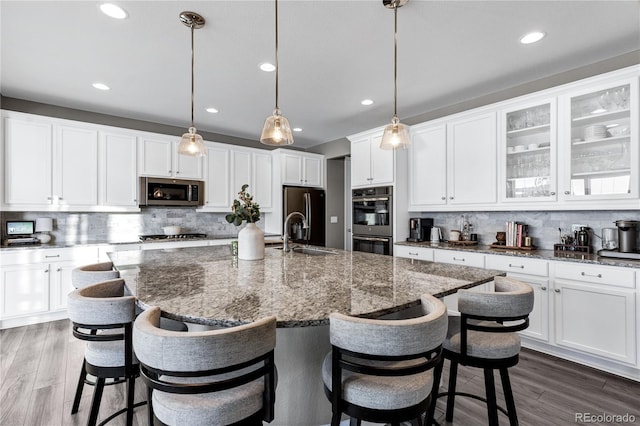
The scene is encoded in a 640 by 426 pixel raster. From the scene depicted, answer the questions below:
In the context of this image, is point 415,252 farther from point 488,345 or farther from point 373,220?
point 488,345

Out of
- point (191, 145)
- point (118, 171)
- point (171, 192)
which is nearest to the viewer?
point (191, 145)

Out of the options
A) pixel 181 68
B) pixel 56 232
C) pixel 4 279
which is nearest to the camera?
pixel 181 68

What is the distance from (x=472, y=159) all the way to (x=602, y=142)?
1.11 m

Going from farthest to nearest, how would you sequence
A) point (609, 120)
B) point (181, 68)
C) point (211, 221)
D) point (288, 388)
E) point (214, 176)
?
point (211, 221) < point (214, 176) < point (181, 68) < point (609, 120) < point (288, 388)

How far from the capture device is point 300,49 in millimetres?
2604

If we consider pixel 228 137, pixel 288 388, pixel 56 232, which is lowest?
pixel 288 388

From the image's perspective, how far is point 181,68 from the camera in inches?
115

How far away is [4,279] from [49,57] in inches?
91.7

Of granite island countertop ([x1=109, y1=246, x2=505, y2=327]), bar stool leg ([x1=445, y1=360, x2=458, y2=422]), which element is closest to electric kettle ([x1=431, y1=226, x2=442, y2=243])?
granite island countertop ([x1=109, y1=246, x2=505, y2=327])

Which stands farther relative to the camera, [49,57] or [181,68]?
[181,68]

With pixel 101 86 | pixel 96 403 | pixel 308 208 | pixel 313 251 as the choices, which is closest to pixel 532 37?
pixel 313 251

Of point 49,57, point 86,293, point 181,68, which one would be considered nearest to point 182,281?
point 86,293

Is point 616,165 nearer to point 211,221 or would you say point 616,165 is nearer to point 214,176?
point 214,176

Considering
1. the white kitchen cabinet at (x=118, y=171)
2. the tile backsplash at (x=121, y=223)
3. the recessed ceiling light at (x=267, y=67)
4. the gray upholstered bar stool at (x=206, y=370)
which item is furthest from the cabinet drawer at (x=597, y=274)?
the white kitchen cabinet at (x=118, y=171)
